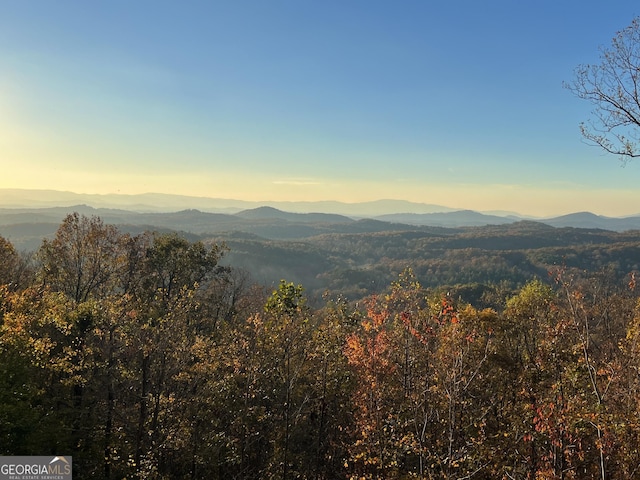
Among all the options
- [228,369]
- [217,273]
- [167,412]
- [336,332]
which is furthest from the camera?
[217,273]

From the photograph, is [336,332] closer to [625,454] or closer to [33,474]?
[625,454]

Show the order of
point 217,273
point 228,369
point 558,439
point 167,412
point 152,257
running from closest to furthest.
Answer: point 558,439 → point 167,412 → point 228,369 → point 152,257 → point 217,273

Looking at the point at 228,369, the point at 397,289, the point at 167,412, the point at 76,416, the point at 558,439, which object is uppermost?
the point at 397,289

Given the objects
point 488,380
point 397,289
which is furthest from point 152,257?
point 488,380

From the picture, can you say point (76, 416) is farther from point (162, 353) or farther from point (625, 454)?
point (625, 454)

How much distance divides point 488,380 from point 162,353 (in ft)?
54.5

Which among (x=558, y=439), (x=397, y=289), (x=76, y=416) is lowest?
(x=76, y=416)

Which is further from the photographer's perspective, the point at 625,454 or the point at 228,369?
the point at 228,369

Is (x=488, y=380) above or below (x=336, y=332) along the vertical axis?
below

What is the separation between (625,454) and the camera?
1345 centimetres

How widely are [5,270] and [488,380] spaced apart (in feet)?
136

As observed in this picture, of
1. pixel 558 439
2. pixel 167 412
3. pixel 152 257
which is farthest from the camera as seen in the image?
pixel 152 257

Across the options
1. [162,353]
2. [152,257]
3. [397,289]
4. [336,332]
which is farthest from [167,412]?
[152,257]

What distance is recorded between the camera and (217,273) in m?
46.2
